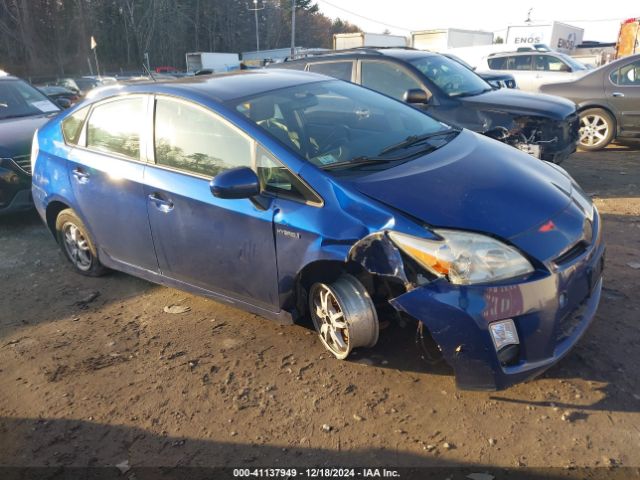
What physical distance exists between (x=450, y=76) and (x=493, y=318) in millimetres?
5412

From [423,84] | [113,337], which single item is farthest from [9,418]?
[423,84]

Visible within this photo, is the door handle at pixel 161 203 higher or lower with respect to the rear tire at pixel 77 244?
higher

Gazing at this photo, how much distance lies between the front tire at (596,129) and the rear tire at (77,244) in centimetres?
781

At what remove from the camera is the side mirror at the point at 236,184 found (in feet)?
9.14

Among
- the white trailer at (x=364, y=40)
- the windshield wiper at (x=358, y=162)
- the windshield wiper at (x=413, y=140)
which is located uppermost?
the white trailer at (x=364, y=40)

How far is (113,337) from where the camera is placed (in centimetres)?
364

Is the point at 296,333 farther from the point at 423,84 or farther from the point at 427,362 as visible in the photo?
the point at 423,84

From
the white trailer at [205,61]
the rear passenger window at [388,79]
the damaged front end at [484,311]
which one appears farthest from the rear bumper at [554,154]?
Result: the white trailer at [205,61]

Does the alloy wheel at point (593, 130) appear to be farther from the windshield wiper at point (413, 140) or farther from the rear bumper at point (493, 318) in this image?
the rear bumper at point (493, 318)

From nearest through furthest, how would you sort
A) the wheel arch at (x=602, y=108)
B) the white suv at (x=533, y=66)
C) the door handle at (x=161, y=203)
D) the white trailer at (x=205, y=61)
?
the door handle at (x=161, y=203) < the wheel arch at (x=602, y=108) < the white suv at (x=533, y=66) < the white trailer at (x=205, y=61)

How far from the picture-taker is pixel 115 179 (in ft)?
12.3

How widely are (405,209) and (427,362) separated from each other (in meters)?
0.98

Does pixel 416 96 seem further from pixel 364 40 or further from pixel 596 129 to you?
pixel 364 40

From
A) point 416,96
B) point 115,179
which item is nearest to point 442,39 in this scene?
point 416,96
